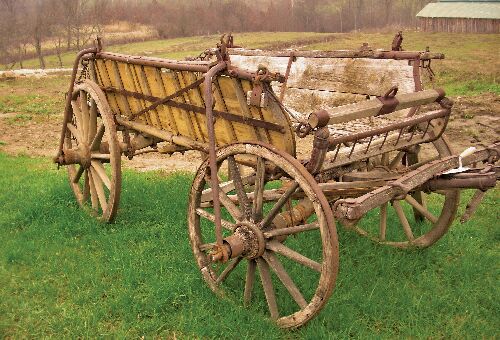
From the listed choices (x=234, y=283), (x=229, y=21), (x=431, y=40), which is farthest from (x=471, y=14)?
(x=234, y=283)

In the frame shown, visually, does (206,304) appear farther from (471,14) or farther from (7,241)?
(471,14)

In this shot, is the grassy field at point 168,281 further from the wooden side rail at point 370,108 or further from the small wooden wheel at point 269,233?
the wooden side rail at point 370,108

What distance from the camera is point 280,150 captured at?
3.11 m

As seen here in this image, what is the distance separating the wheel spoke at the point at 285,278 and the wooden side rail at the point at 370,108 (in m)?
1.06

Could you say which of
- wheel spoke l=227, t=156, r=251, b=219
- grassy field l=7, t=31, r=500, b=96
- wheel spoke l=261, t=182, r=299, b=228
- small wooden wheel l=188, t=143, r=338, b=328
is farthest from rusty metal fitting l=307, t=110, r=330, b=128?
grassy field l=7, t=31, r=500, b=96

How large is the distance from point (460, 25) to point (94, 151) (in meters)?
39.3

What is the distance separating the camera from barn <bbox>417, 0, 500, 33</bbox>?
117ft

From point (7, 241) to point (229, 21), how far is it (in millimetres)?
43023

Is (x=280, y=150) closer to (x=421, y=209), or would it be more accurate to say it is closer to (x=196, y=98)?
(x=196, y=98)

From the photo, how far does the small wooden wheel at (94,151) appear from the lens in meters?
4.84

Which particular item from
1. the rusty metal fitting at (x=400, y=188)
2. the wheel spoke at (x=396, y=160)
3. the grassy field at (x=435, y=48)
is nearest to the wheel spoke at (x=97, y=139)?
the wheel spoke at (x=396, y=160)

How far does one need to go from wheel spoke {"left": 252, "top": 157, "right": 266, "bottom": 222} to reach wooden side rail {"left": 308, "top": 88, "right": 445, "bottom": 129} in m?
0.58

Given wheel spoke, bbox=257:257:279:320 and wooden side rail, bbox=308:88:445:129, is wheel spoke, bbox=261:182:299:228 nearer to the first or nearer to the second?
wheel spoke, bbox=257:257:279:320

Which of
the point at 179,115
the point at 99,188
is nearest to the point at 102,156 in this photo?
the point at 99,188
